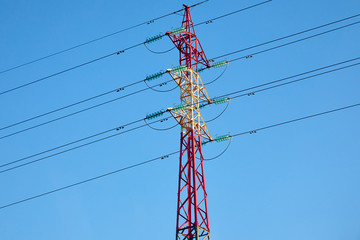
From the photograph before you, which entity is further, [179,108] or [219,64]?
A: [219,64]

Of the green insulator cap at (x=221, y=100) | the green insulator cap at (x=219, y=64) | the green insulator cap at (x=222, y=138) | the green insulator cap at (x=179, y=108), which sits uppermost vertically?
the green insulator cap at (x=219, y=64)

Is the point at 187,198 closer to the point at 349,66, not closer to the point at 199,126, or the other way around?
the point at 199,126

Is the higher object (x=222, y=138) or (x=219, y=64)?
(x=219, y=64)

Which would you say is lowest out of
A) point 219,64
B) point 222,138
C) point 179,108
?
point 222,138

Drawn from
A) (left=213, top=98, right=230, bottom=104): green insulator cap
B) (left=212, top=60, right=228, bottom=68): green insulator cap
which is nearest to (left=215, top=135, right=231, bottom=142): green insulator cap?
(left=213, top=98, right=230, bottom=104): green insulator cap

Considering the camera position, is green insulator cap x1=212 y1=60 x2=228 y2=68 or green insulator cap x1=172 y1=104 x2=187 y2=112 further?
green insulator cap x1=212 y1=60 x2=228 y2=68

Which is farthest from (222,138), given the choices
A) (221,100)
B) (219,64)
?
(219,64)

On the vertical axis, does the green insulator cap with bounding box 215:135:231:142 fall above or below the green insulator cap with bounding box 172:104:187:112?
below

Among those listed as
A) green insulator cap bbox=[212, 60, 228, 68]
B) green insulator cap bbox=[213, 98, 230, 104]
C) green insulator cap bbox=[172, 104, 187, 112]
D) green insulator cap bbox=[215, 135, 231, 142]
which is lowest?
green insulator cap bbox=[215, 135, 231, 142]

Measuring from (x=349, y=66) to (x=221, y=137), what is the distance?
11.2m

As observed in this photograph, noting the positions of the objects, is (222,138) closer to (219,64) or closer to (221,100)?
(221,100)

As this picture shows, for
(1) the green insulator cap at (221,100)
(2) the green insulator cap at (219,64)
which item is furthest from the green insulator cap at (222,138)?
(2) the green insulator cap at (219,64)

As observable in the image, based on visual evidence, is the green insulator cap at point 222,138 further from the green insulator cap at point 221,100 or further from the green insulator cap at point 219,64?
the green insulator cap at point 219,64

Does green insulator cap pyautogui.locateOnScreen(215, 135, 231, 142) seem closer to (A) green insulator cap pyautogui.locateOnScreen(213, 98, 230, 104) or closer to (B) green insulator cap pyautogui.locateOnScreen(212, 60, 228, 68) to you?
(A) green insulator cap pyautogui.locateOnScreen(213, 98, 230, 104)
